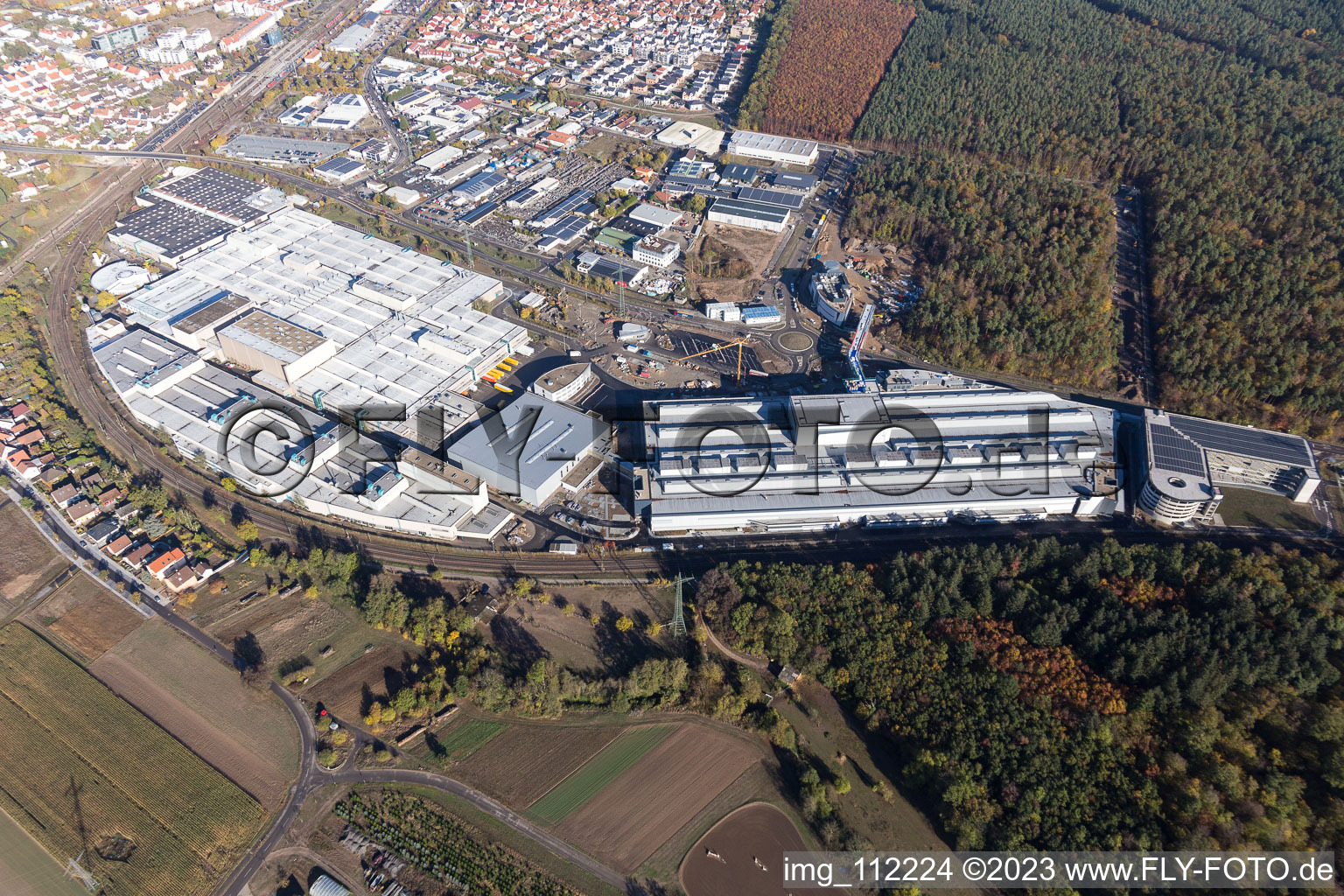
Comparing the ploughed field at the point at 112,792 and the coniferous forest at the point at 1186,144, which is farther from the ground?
the coniferous forest at the point at 1186,144

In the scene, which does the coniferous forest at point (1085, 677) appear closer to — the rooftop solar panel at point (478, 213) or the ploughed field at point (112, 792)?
the ploughed field at point (112, 792)

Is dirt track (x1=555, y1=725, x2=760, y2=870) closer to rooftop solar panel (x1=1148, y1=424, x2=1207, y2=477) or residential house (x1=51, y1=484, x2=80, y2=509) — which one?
rooftop solar panel (x1=1148, y1=424, x2=1207, y2=477)

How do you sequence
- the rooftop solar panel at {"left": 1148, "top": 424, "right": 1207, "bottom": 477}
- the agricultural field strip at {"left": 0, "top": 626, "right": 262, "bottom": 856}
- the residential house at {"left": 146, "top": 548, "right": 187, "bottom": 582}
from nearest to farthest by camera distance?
the agricultural field strip at {"left": 0, "top": 626, "right": 262, "bottom": 856} → the residential house at {"left": 146, "top": 548, "right": 187, "bottom": 582} → the rooftop solar panel at {"left": 1148, "top": 424, "right": 1207, "bottom": 477}

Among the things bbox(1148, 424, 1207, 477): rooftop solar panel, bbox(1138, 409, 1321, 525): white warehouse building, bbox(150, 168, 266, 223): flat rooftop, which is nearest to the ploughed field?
bbox(150, 168, 266, 223): flat rooftop

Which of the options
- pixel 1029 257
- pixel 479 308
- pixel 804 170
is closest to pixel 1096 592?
pixel 1029 257

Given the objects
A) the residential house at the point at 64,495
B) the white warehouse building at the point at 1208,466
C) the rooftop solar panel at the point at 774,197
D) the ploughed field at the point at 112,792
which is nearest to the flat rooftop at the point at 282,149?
the rooftop solar panel at the point at 774,197

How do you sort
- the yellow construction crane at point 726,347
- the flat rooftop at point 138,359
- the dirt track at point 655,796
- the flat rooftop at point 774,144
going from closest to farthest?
1. the dirt track at point 655,796
2. the flat rooftop at point 138,359
3. the yellow construction crane at point 726,347
4. the flat rooftop at point 774,144
